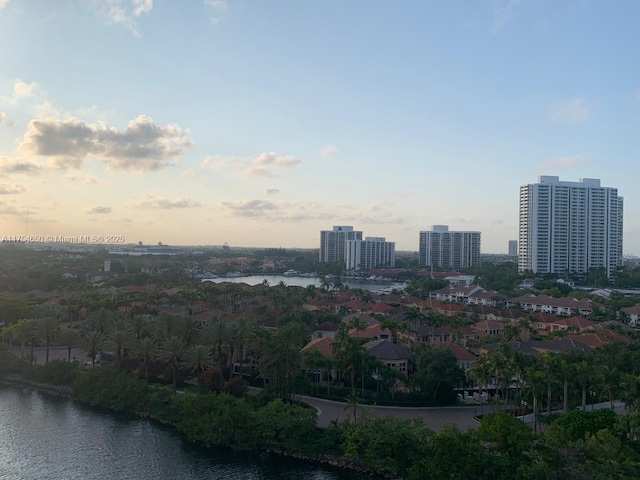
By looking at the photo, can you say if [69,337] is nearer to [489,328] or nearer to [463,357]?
[463,357]

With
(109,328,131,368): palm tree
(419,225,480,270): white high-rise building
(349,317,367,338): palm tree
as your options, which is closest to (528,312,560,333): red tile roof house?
(349,317,367,338): palm tree

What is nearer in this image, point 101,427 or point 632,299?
point 101,427

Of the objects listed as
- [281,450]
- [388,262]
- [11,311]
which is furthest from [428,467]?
[388,262]

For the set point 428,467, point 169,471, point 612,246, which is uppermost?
point 612,246

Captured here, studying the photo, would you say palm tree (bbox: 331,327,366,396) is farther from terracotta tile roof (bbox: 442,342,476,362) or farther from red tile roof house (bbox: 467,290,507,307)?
red tile roof house (bbox: 467,290,507,307)

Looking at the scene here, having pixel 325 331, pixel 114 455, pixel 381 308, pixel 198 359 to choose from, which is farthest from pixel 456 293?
pixel 114 455

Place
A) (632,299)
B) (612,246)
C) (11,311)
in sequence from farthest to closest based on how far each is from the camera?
1. (612,246)
2. (632,299)
3. (11,311)

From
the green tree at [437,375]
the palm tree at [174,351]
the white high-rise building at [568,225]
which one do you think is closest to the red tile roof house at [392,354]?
the green tree at [437,375]

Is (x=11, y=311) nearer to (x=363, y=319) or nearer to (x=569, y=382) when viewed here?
(x=363, y=319)

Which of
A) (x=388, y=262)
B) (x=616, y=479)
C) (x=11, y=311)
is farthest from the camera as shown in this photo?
(x=388, y=262)
